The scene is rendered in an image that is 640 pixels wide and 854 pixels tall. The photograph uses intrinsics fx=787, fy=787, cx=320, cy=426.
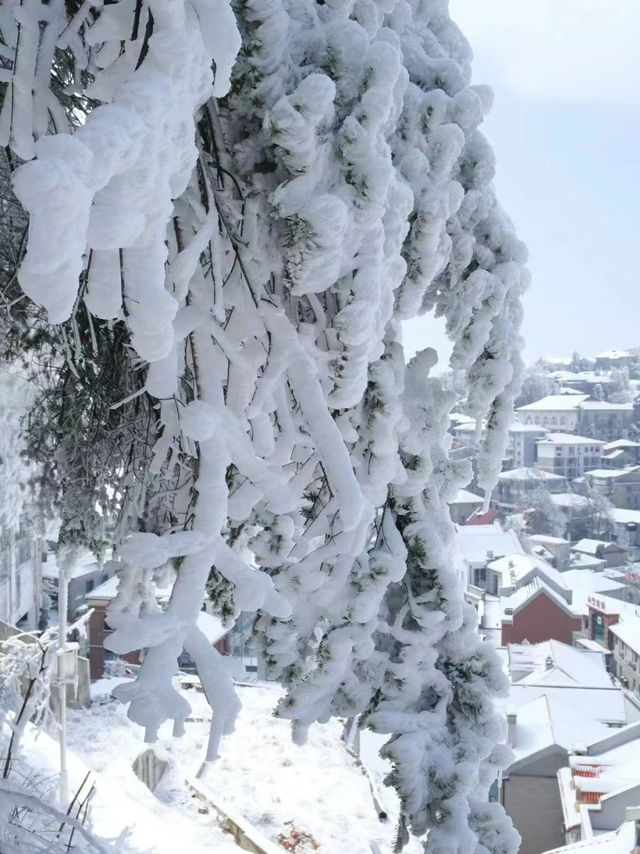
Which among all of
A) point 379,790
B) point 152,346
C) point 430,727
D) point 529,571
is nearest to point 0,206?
point 152,346

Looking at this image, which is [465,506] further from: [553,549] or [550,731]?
[550,731]

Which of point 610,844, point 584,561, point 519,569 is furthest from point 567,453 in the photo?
point 610,844

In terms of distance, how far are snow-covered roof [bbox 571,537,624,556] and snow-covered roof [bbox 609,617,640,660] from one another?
11.5 meters

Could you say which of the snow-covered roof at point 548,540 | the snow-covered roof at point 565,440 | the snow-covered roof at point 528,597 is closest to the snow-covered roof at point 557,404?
the snow-covered roof at point 565,440

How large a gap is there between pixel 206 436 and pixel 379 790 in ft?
23.0

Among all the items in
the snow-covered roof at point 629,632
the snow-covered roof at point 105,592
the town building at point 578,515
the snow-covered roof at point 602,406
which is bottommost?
the snow-covered roof at point 629,632

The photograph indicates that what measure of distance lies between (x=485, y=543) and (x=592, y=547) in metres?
7.96

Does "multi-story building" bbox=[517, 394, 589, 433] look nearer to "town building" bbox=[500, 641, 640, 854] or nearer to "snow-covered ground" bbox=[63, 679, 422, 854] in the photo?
"town building" bbox=[500, 641, 640, 854]

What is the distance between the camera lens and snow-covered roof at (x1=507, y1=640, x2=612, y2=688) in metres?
16.8

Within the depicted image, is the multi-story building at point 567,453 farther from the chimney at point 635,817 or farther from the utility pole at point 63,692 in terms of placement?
the utility pole at point 63,692

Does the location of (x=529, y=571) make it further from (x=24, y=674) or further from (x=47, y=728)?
(x=24, y=674)

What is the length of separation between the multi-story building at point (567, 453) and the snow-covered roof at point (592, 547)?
25.9ft

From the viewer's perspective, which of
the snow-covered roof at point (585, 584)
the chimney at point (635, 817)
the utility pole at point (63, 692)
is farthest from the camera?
the snow-covered roof at point (585, 584)

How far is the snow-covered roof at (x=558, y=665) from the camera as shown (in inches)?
659
